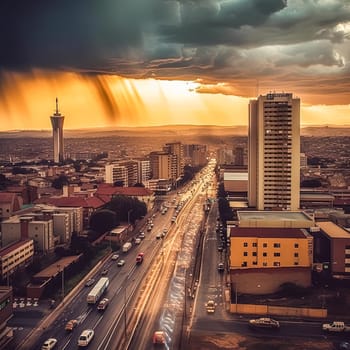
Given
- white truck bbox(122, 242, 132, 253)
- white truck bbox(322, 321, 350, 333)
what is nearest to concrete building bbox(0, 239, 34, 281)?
white truck bbox(122, 242, 132, 253)

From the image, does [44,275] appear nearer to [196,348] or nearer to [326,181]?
[196,348]

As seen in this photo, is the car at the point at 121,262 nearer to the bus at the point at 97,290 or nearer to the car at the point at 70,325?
the bus at the point at 97,290

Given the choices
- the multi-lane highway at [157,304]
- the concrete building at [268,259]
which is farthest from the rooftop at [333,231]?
the multi-lane highway at [157,304]

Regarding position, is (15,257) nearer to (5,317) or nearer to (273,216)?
(5,317)

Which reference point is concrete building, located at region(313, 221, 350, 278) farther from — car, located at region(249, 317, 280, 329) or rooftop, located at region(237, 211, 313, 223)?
car, located at region(249, 317, 280, 329)

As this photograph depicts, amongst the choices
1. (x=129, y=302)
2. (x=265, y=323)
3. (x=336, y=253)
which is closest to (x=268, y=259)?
(x=336, y=253)

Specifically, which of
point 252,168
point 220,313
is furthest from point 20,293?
point 252,168
